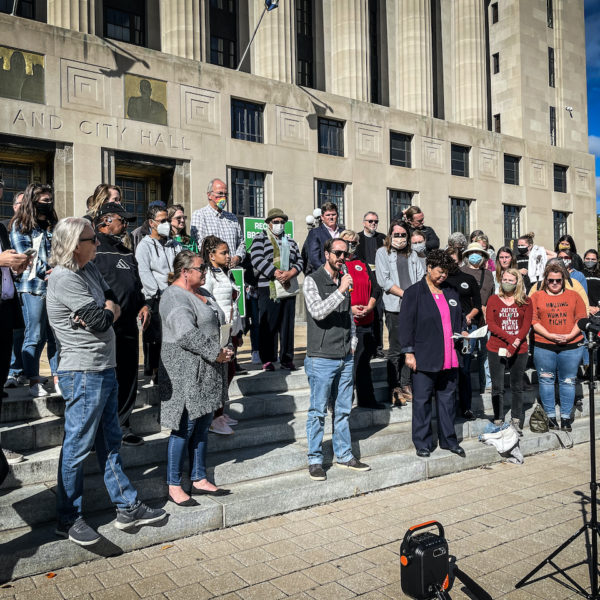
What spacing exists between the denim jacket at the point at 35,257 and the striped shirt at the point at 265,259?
285 centimetres

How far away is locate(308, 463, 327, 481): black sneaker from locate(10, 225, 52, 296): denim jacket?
124 inches

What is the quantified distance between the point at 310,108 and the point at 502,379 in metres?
14.8

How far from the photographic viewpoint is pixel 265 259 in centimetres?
809

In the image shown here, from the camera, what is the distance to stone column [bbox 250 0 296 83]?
20.8m

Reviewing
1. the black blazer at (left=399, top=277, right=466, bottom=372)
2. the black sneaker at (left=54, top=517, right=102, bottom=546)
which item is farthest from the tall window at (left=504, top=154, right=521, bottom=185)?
the black sneaker at (left=54, top=517, right=102, bottom=546)

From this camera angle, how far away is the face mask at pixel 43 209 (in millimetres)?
5723

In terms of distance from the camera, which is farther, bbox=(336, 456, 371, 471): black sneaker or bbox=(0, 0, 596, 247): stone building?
bbox=(0, 0, 596, 247): stone building

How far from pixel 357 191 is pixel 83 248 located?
1805 cm

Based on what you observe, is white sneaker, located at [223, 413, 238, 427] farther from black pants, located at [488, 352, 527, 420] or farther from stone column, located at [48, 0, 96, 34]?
stone column, located at [48, 0, 96, 34]

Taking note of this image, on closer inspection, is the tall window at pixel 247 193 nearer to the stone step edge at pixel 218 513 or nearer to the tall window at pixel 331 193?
the tall window at pixel 331 193

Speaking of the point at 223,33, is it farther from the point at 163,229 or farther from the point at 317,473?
the point at 317,473

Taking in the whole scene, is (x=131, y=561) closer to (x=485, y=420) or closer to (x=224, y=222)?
(x=224, y=222)

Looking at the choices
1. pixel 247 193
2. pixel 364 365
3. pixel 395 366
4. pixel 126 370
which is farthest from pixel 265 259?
pixel 247 193

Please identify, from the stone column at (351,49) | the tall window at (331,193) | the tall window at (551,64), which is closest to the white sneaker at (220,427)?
the tall window at (331,193)
